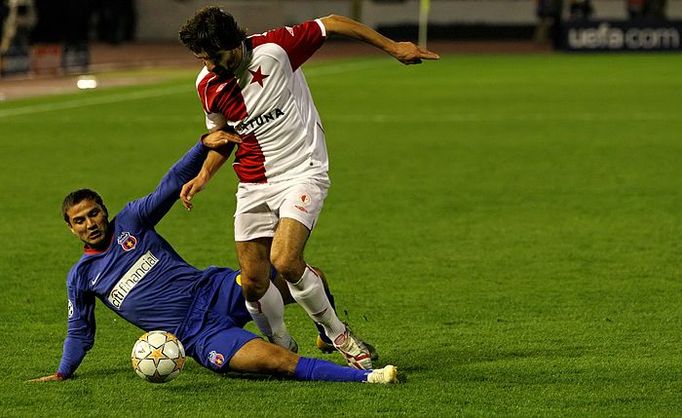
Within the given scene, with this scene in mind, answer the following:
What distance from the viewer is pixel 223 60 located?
7.22m

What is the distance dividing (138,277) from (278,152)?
946 millimetres

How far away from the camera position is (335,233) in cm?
1263

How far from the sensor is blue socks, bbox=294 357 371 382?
7184 millimetres

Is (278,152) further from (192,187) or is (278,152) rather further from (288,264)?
(288,264)

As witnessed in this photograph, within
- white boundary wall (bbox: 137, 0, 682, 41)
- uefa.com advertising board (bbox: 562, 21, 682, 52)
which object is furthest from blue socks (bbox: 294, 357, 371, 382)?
white boundary wall (bbox: 137, 0, 682, 41)

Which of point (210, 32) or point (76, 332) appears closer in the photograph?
point (210, 32)

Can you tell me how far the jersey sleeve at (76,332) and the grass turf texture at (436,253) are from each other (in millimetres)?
122

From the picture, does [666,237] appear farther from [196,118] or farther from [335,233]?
[196,118]

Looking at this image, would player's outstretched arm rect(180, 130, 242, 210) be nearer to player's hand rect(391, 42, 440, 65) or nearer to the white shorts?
the white shorts

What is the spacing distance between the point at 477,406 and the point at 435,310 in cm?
258

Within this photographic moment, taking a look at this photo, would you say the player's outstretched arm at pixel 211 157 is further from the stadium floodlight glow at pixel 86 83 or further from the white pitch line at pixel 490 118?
the stadium floodlight glow at pixel 86 83

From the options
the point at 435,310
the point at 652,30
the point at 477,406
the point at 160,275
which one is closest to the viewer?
the point at 477,406

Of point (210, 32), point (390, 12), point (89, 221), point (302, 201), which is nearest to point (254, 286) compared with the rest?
point (302, 201)

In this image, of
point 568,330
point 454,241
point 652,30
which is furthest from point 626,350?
point 652,30
